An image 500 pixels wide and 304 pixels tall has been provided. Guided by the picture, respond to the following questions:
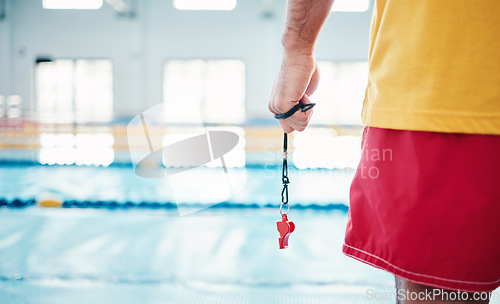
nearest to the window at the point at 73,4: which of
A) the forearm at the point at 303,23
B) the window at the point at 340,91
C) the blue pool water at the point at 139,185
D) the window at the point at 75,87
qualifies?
the window at the point at 75,87

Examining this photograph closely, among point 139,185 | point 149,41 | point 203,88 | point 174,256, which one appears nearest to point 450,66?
point 174,256

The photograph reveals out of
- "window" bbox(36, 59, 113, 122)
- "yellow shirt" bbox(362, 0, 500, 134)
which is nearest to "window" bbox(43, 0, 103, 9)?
"window" bbox(36, 59, 113, 122)

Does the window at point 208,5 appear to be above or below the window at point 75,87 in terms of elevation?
above

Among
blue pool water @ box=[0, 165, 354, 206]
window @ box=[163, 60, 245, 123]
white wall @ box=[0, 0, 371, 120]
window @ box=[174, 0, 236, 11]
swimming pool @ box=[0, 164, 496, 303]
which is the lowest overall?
blue pool water @ box=[0, 165, 354, 206]

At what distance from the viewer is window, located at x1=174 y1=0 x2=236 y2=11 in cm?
1241

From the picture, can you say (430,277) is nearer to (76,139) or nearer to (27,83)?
(76,139)

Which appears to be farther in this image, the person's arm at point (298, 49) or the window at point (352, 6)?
the window at point (352, 6)

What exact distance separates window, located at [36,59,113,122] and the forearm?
12733mm

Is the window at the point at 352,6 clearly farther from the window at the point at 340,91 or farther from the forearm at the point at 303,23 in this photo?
the forearm at the point at 303,23

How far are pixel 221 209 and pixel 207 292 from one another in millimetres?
1823

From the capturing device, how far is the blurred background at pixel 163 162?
192 centimetres

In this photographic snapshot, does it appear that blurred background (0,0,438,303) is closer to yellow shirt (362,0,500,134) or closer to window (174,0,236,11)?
window (174,0,236,11)

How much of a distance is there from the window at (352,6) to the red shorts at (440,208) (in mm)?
12545

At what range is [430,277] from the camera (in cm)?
69
